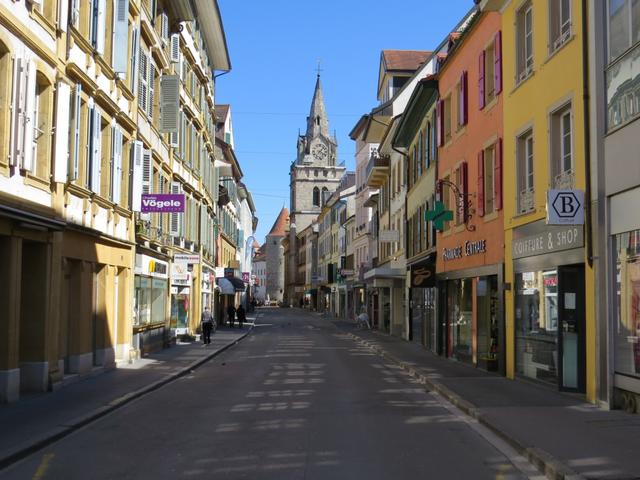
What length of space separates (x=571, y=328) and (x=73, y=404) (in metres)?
8.72

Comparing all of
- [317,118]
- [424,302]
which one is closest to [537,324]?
[424,302]

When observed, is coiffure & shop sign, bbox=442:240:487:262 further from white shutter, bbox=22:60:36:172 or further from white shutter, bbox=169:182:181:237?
white shutter, bbox=22:60:36:172

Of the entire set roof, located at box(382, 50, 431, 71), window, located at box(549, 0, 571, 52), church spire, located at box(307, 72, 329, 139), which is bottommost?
window, located at box(549, 0, 571, 52)

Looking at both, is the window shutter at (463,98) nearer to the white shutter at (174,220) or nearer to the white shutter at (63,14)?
the white shutter at (63,14)

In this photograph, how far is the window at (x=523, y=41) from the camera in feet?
56.5

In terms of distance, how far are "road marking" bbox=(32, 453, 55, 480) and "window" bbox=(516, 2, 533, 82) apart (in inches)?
482

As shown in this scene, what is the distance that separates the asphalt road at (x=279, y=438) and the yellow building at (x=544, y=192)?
2405 millimetres

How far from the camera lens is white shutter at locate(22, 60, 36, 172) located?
45.1ft

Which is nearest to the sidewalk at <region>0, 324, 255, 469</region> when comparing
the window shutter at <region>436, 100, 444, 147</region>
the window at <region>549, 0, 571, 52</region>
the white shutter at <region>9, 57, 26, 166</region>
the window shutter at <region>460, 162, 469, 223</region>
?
the white shutter at <region>9, 57, 26, 166</region>

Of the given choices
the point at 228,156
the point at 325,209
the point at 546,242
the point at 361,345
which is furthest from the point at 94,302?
the point at 325,209

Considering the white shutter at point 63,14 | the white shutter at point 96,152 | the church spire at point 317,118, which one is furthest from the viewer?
the church spire at point 317,118

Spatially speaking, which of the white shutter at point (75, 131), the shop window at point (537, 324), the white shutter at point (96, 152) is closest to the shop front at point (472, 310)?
the shop window at point (537, 324)

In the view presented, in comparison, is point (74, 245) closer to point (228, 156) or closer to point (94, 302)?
point (94, 302)

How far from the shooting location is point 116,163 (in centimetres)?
2022
